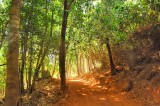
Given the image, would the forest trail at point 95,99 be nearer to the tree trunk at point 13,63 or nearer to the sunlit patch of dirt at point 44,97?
the sunlit patch of dirt at point 44,97

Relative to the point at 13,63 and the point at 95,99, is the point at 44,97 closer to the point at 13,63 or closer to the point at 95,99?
the point at 95,99

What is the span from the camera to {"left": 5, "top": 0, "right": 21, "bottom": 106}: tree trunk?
25.5ft

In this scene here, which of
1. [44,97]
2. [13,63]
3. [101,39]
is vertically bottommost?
[44,97]

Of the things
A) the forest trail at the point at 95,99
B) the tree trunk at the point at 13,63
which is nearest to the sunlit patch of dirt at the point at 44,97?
the forest trail at the point at 95,99

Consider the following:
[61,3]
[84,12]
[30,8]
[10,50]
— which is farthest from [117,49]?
[10,50]

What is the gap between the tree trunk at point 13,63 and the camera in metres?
7.77

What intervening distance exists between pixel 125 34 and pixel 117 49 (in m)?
4.77

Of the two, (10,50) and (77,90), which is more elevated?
(10,50)

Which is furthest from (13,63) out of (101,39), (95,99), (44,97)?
(101,39)

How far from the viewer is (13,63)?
8.00 meters

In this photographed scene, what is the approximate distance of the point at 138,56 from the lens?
71.3ft

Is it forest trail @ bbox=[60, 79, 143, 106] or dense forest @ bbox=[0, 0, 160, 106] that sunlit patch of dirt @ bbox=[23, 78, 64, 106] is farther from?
forest trail @ bbox=[60, 79, 143, 106]

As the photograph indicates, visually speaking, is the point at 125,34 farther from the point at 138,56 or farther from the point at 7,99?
the point at 7,99

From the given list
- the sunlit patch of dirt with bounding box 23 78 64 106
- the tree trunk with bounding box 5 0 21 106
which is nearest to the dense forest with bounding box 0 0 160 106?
the sunlit patch of dirt with bounding box 23 78 64 106
